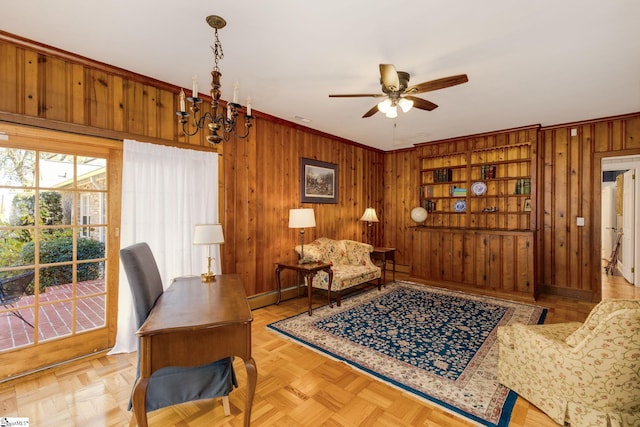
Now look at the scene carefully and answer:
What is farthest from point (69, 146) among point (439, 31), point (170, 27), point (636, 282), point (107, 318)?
point (636, 282)

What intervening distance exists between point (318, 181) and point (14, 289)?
3.71 meters

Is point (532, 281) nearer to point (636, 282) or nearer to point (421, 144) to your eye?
point (636, 282)

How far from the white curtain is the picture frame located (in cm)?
156

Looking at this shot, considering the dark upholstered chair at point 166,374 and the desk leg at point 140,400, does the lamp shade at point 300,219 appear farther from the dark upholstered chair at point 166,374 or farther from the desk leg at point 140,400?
the desk leg at point 140,400

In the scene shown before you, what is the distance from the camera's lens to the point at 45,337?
2.46 metres

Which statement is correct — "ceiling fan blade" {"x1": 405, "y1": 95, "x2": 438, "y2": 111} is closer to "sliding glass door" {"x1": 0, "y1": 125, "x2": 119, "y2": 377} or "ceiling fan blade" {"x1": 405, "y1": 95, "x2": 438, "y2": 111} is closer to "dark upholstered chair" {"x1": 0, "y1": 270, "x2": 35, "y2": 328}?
"sliding glass door" {"x1": 0, "y1": 125, "x2": 119, "y2": 377}

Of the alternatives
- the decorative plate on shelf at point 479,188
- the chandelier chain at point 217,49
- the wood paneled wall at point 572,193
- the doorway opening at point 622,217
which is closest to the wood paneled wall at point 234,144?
the chandelier chain at point 217,49

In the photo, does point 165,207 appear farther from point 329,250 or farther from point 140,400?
point 329,250

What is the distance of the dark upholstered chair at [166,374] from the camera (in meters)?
1.61

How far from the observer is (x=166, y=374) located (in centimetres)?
165

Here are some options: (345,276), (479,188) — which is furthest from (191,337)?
(479,188)

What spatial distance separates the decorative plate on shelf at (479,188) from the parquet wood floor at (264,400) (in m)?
3.78

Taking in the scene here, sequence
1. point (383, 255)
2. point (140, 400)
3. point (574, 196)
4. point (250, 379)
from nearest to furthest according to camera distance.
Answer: point (140, 400) → point (250, 379) → point (574, 196) → point (383, 255)

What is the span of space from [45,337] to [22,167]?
141 cm
